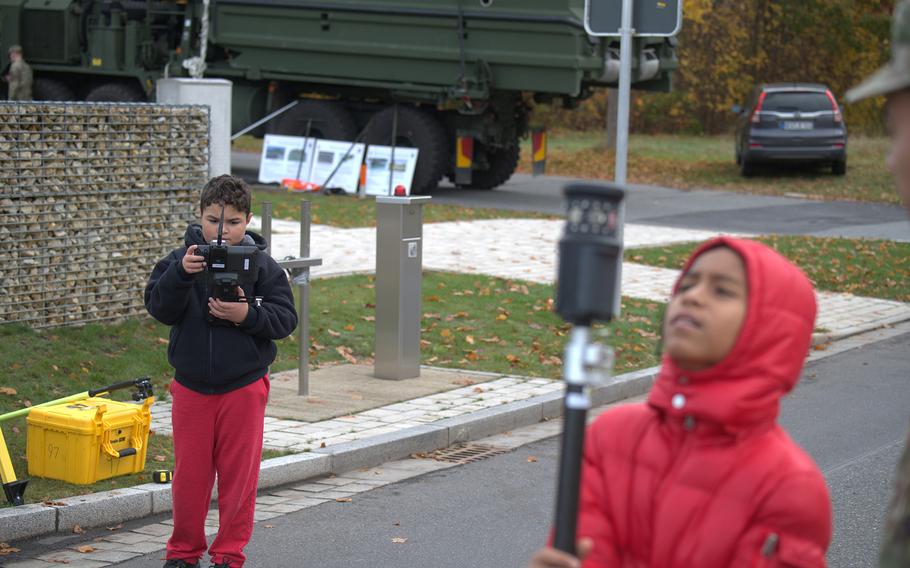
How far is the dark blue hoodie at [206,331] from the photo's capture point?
542 centimetres

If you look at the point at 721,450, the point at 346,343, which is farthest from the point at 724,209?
the point at 721,450

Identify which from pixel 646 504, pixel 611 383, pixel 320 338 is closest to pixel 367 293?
pixel 320 338

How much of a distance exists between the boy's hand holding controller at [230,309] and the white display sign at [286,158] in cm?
1790

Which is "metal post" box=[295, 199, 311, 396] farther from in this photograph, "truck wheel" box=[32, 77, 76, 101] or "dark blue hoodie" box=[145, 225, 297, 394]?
"truck wheel" box=[32, 77, 76, 101]

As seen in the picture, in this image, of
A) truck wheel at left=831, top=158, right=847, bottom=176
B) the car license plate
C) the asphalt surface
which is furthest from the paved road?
the asphalt surface

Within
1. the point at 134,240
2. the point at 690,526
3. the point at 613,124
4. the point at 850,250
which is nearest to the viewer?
the point at 690,526

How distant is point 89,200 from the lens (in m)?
10.5

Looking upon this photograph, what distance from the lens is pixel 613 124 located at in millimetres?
34094

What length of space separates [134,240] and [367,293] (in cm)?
263

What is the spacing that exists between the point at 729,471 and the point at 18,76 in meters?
24.6

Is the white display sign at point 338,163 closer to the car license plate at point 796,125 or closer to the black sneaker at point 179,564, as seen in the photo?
the car license plate at point 796,125

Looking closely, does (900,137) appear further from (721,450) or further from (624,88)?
(624,88)

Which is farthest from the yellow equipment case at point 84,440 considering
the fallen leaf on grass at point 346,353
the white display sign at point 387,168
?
the white display sign at point 387,168

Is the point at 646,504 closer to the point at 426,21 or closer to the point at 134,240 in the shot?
the point at 134,240
